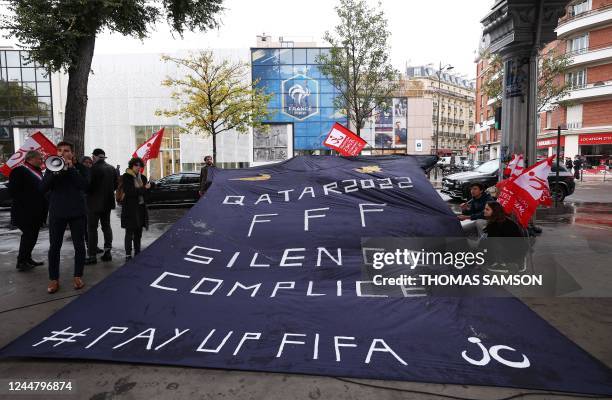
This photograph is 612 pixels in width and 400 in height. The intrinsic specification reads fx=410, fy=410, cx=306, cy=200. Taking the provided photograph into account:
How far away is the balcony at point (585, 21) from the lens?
126ft

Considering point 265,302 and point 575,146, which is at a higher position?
point 575,146

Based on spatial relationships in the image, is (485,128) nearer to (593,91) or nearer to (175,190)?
(593,91)

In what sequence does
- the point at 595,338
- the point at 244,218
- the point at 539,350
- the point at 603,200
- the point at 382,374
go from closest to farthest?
1. the point at 382,374
2. the point at 539,350
3. the point at 595,338
4. the point at 244,218
5. the point at 603,200

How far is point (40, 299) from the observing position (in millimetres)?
5555

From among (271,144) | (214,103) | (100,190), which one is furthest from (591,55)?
(100,190)

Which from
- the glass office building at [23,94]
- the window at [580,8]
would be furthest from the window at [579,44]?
the glass office building at [23,94]

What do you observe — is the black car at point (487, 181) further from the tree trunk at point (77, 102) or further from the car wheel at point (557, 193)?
the tree trunk at point (77, 102)

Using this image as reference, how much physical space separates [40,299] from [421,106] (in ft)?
172

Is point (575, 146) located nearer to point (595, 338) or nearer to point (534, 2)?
point (534, 2)

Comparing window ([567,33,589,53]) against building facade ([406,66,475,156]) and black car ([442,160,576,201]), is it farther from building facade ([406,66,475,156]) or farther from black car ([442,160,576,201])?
building facade ([406,66,475,156])

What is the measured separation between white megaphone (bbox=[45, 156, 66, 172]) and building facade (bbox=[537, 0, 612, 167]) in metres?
43.5

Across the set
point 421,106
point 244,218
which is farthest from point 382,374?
point 421,106

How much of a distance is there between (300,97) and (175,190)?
82.0 ft

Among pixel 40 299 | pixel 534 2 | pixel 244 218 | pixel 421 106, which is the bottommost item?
pixel 40 299
